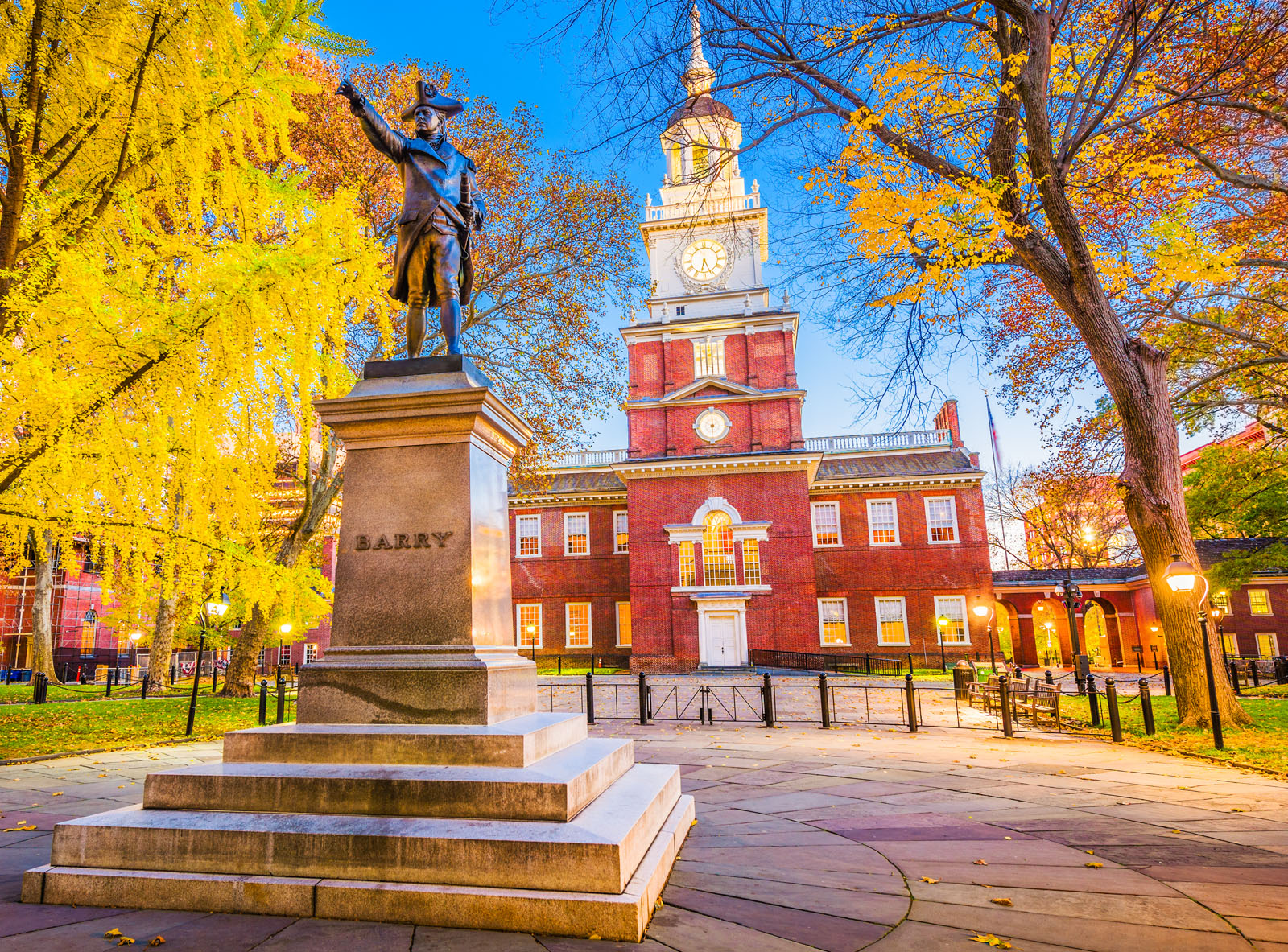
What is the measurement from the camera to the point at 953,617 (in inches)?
1363

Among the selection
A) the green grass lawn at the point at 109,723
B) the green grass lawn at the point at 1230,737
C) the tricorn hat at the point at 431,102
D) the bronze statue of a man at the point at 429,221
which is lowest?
the green grass lawn at the point at 1230,737

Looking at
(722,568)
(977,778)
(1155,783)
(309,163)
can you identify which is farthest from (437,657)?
(722,568)

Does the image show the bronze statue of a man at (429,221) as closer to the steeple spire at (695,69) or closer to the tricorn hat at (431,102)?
the tricorn hat at (431,102)

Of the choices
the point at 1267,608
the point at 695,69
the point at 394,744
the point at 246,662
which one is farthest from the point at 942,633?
the point at 394,744

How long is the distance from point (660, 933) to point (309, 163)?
1902 centimetres

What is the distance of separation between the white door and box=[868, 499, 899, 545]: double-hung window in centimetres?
900

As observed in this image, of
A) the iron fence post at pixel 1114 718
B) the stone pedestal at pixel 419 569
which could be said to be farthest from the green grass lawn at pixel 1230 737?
the stone pedestal at pixel 419 569

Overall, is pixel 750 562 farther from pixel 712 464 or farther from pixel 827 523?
pixel 827 523

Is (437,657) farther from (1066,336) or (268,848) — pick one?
(1066,336)

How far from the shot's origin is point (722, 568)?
3312 cm

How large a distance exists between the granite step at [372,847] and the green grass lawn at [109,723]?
7.56 metres

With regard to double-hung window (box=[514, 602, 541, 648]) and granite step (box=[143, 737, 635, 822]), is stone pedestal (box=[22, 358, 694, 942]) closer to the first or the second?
granite step (box=[143, 737, 635, 822])

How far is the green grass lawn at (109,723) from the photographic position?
10.5 metres

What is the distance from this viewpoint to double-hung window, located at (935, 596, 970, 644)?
34.4m
